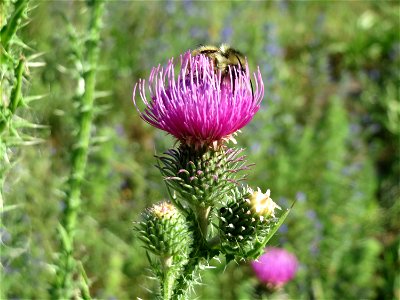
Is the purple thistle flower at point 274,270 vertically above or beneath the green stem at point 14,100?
above

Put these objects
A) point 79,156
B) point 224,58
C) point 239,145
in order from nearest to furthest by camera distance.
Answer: point 224,58, point 79,156, point 239,145

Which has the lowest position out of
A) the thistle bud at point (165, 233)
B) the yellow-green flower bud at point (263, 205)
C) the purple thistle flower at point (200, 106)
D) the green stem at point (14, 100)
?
the thistle bud at point (165, 233)

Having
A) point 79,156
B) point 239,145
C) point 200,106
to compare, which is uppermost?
point 239,145

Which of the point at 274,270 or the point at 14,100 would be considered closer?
the point at 14,100

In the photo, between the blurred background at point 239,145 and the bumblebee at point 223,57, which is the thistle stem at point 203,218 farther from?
the blurred background at point 239,145

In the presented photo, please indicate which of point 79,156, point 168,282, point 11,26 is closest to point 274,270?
point 79,156

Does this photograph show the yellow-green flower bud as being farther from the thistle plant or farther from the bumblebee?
the bumblebee

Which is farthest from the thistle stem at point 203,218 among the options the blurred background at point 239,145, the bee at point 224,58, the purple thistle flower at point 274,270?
the purple thistle flower at point 274,270

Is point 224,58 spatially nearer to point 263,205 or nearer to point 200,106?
point 200,106
